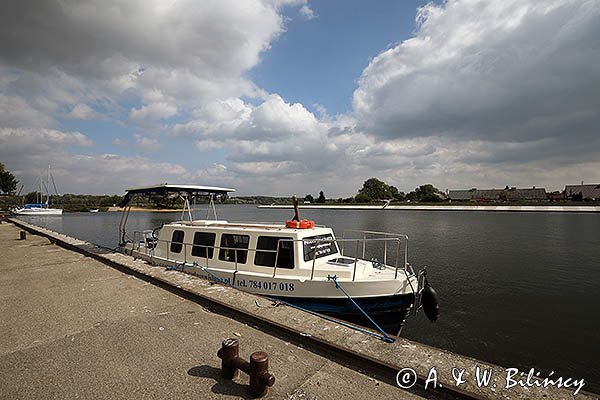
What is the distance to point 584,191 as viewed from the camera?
118 meters

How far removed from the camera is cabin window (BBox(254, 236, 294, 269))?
28.9ft

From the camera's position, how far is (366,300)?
7.58m

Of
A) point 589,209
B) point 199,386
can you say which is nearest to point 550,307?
point 199,386

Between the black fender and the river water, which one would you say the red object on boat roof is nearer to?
the black fender

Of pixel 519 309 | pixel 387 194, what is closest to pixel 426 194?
pixel 387 194

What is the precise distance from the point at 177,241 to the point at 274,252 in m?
4.72

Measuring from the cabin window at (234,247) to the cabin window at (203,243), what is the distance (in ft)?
1.56

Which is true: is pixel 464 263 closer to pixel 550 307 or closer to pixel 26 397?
pixel 550 307

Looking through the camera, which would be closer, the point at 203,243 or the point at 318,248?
the point at 318,248

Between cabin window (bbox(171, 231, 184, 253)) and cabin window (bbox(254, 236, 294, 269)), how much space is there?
372 cm

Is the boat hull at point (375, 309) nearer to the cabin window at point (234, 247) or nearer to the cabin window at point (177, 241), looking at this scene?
the cabin window at point (234, 247)

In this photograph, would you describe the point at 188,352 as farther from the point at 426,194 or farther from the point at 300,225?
the point at 426,194

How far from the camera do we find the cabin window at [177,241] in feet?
37.4

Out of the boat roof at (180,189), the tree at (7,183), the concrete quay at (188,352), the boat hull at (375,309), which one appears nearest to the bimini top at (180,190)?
the boat roof at (180,189)
